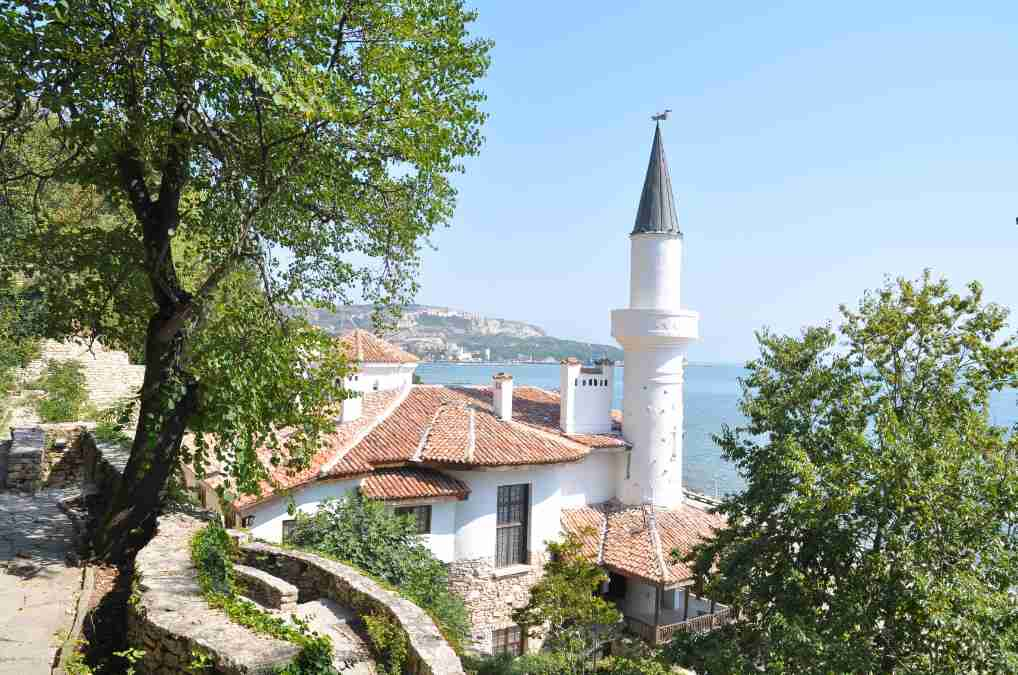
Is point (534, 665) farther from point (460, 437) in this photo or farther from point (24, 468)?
point (24, 468)

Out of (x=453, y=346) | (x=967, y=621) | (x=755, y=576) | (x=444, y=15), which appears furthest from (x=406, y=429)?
(x=453, y=346)

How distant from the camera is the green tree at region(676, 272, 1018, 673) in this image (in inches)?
353

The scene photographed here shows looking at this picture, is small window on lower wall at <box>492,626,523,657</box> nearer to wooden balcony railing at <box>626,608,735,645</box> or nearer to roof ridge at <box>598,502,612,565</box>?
roof ridge at <box>598,502,612,565</box>

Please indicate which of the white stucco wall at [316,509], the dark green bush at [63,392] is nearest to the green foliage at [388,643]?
the white stucco wall at [316,509]

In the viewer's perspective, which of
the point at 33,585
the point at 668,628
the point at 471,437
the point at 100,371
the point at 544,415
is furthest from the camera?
the point at 544,415

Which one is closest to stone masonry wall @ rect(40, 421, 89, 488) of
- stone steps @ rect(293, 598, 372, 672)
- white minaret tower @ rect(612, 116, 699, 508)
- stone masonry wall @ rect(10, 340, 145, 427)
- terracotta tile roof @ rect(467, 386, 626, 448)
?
stone masonry wall @ rect(10, 340, 145, 427)

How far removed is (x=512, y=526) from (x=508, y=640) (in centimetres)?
332

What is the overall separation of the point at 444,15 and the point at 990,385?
406 inches

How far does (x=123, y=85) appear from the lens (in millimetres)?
7602

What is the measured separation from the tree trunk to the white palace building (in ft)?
17.5

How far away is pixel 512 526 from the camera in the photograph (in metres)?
19.9

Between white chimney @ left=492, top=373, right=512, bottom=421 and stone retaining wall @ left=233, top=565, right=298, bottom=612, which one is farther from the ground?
white chimney @ left=492, top=373, right=512, bottom=421

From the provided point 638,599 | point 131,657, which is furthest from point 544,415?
point 131,657

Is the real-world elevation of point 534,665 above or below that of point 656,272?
below
